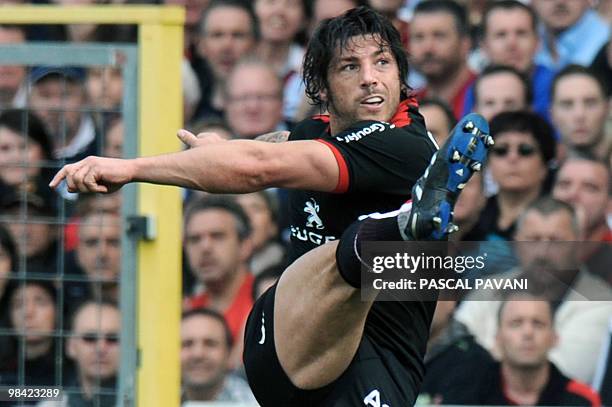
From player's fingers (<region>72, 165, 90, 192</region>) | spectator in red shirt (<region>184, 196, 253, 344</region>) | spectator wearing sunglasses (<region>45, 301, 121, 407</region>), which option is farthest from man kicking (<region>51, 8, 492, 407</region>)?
spectator in red shirt (<region>184, 196, 253, 344</region>)

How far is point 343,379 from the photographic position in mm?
4883

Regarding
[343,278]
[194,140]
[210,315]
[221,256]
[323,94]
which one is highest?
[323,94]

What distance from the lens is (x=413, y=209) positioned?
436cm

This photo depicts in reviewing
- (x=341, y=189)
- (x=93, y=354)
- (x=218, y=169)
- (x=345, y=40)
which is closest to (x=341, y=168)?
(x=341, y=189)

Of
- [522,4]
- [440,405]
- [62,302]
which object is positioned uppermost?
[522,4]

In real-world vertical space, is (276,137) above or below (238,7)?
below

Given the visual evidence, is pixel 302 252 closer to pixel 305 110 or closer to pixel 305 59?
pixel 305 59

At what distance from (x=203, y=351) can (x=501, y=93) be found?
1.81m

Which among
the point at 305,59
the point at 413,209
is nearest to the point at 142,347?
the point at 305,59

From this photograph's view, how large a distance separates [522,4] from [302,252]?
2.06 m

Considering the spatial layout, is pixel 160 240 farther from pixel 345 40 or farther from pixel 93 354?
pixel 345 40

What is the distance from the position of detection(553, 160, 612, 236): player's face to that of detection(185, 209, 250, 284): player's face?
1489mm

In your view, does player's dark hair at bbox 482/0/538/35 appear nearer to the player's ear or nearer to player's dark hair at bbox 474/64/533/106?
player's dark hair at bbox 474/64/533/106

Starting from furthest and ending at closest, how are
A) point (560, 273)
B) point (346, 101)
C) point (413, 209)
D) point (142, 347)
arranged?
point (560, 273), point (142, 347), point (346, 101), point (413, 209)
